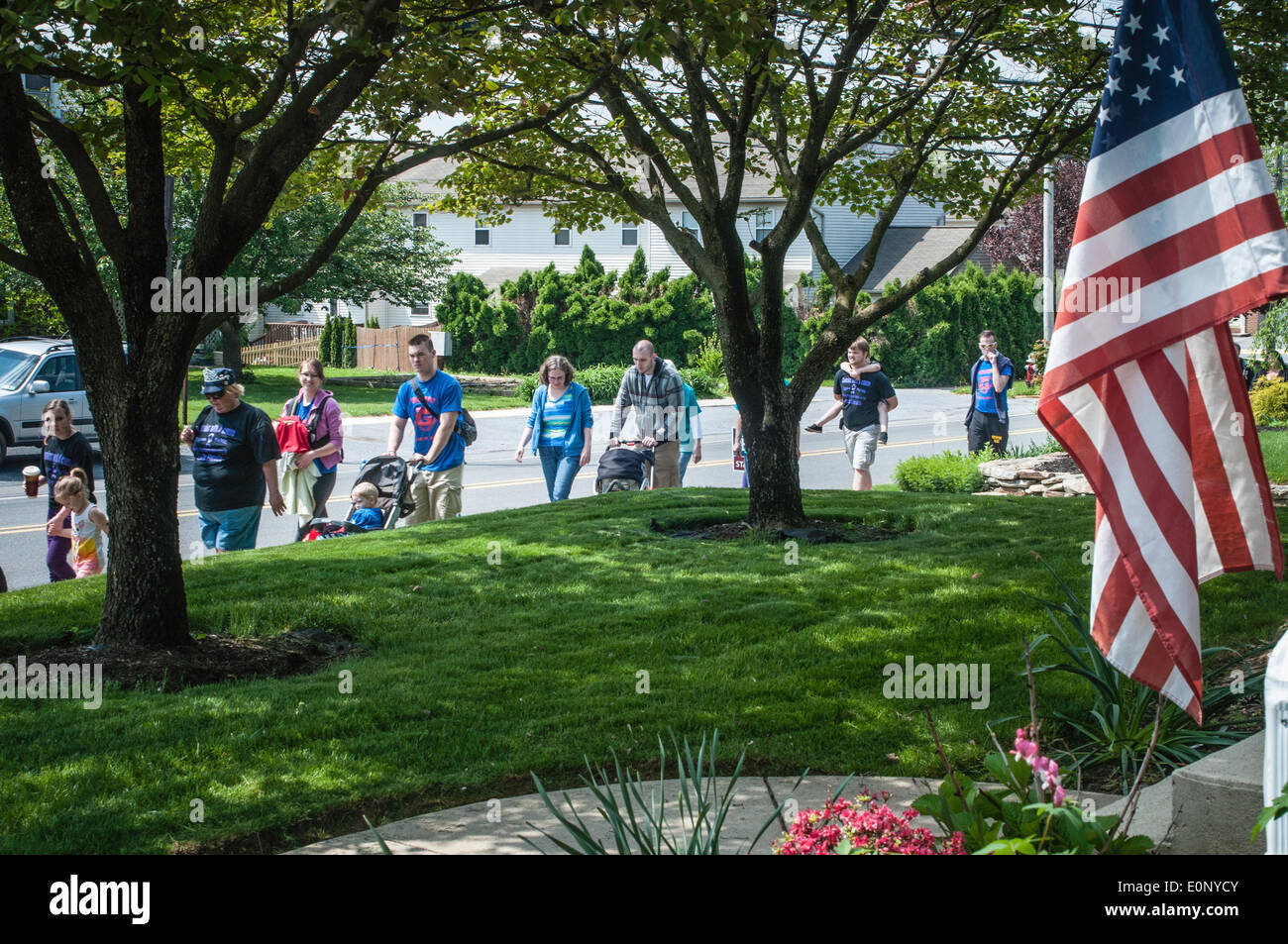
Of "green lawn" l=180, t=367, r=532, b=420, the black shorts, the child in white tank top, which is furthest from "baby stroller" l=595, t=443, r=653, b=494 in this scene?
"green lawn" l=180, t=367, r=532, b=420

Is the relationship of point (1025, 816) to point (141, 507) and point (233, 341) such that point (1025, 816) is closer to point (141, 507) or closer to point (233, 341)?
point (141, 507)

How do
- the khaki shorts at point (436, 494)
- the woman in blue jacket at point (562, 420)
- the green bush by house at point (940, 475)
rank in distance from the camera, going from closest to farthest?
the khaki shorts at point (436, 494)
the woman in blue jacket at point (562, 420)
the green bush by house at point (940, 475)

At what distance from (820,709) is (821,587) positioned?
8.11 ft

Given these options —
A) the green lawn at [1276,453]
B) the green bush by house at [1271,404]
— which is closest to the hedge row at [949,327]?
the green bush by house at [1271,404]

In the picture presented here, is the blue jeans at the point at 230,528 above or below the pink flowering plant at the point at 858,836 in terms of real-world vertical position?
above

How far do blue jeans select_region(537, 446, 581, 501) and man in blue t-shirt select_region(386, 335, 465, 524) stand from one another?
1168mm

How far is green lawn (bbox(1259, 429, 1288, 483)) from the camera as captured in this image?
51.8ft

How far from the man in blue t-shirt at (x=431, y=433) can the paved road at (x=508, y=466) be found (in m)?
2.25

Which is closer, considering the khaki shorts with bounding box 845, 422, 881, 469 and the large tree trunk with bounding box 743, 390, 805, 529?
the large tree trunk with bounding box 743, 390, 805, 529

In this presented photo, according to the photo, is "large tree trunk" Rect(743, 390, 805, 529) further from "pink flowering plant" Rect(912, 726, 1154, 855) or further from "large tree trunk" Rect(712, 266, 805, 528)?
"pink flowering plant" Rect(912, 726, 1154, 855)

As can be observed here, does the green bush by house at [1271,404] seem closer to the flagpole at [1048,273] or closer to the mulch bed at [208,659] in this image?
the flagpole at [1048,273]

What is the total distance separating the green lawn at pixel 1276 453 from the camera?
15797 mm

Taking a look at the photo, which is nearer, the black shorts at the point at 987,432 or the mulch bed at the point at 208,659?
the mulch bed at the point at 208,659

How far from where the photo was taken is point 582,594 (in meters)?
8.65
